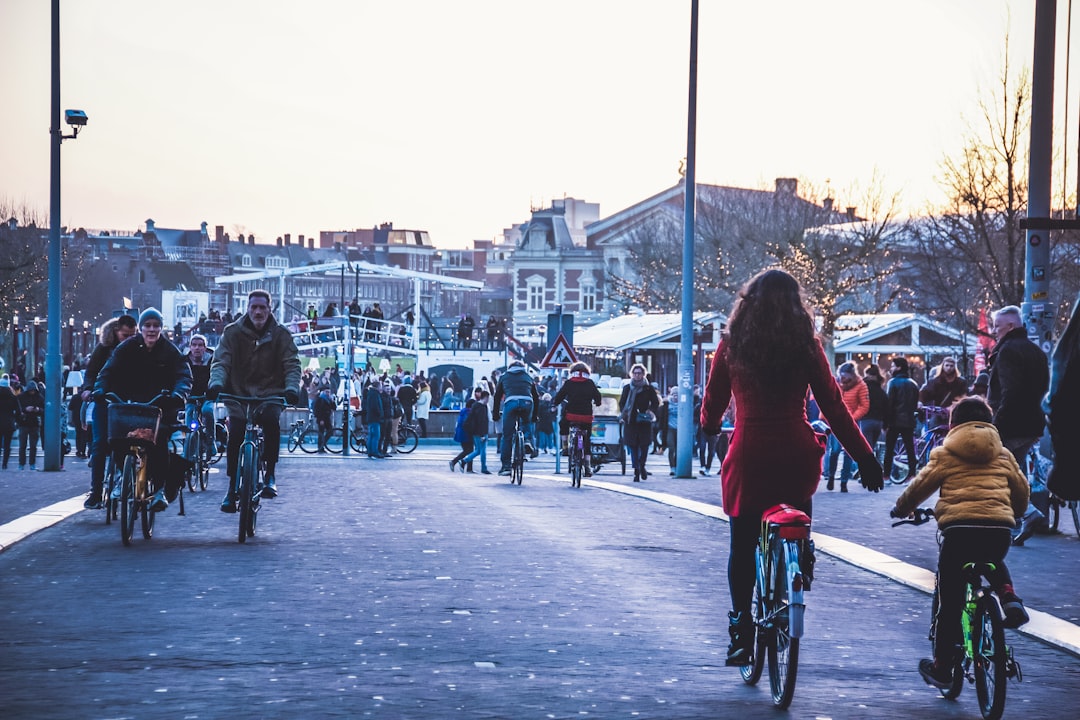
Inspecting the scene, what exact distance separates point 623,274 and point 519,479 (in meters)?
92.1

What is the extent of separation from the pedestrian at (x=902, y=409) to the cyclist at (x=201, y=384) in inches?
369

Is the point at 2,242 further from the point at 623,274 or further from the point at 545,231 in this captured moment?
the point at 545,231

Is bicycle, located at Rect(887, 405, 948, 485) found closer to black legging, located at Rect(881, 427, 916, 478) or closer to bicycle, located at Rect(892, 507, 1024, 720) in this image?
black legging, located at Rect(881, 427, 916, 478)

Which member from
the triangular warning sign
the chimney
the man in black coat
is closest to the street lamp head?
the triangular warning sign

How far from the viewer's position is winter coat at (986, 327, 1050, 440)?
13398 mm

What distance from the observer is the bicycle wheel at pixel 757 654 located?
7.12 metres

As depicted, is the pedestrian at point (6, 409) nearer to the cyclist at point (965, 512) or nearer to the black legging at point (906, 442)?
the black legging at point (906, 442)

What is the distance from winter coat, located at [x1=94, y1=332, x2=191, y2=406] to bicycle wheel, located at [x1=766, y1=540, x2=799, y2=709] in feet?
23.6

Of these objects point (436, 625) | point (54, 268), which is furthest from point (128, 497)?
point (54, 268)

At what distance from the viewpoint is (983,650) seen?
22.2ft

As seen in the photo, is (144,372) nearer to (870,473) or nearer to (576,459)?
(870,473)

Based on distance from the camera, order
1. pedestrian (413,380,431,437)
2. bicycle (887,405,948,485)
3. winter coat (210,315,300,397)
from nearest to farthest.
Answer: winter coat (210,315,300,397) → bicycle (887,405,948,485) → pedestrian (413,380,431,437)

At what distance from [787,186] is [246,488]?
6409 cm

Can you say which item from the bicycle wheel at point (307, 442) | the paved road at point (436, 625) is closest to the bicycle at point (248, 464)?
the paved road at point (436, 625)
